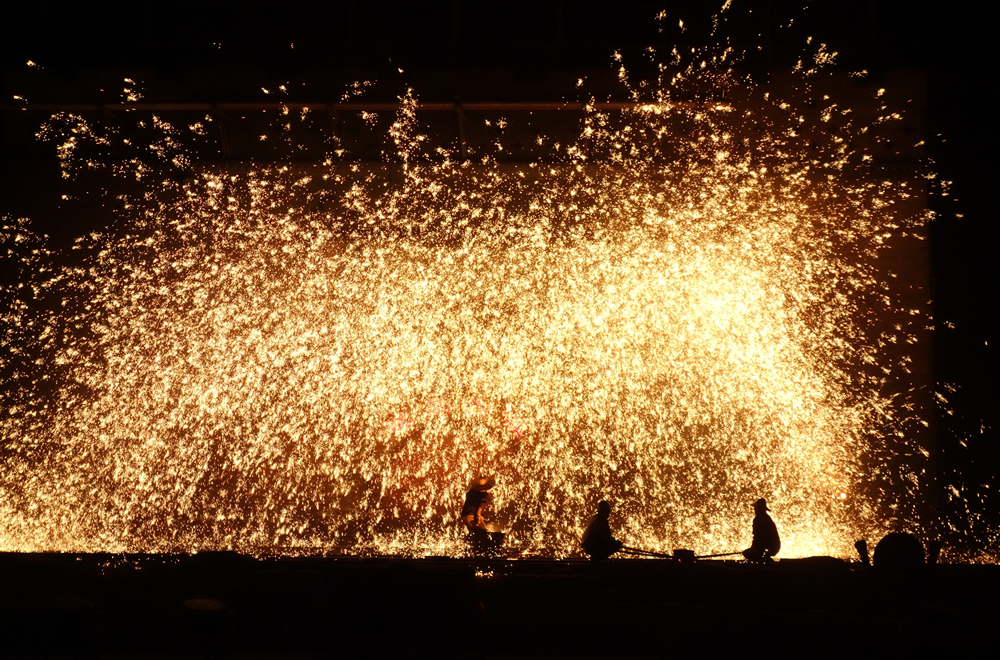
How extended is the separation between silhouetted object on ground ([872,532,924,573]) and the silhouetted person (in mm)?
2105

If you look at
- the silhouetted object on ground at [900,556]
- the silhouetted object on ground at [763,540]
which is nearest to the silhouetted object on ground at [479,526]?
the silhouetted object on ground at [763,540]

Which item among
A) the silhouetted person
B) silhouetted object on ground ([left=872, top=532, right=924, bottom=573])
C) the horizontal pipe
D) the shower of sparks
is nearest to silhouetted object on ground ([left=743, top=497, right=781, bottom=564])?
the silhouetted person

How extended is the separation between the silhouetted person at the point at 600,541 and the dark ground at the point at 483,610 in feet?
2.86

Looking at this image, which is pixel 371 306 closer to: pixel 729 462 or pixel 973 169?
pixel 729 462

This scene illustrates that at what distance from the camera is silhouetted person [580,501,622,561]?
6.34 meters

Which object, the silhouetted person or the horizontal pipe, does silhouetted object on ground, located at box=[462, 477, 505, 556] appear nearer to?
the silhouetted person

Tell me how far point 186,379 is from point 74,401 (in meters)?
1.43

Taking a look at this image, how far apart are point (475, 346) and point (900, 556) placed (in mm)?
5378

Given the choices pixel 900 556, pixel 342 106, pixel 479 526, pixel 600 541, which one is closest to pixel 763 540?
pixel 600 541

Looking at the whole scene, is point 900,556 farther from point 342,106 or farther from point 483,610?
point 342,106

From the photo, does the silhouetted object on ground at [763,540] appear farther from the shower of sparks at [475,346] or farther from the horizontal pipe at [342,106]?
the horizontal pipe at [342,106]

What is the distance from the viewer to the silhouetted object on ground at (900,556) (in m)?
4.96

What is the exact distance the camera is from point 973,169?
8828 mm

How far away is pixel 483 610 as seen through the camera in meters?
4.77
